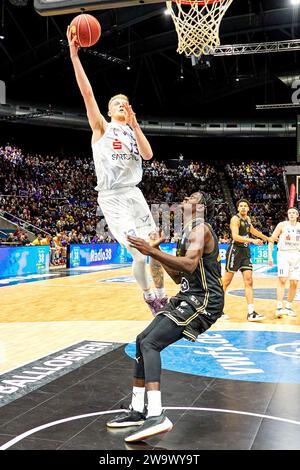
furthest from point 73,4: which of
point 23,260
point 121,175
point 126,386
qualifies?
point 23,260

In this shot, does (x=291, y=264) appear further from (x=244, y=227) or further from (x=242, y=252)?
(x=244, y=227)

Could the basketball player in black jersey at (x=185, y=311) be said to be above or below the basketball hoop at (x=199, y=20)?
below

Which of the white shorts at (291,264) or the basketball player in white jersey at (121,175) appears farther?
the white shorts at (291,264)

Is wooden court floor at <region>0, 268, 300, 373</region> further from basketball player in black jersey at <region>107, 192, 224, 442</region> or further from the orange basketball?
the orange basketball

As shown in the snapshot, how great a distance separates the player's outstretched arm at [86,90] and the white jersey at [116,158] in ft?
0.21

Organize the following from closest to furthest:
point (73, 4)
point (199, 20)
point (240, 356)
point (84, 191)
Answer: point (73, 4)
point (240, 356)
point (199, 20)
point (84, 191)

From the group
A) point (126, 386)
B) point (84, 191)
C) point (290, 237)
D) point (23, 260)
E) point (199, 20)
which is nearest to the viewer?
point (126, 386)

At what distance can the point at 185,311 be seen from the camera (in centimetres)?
345

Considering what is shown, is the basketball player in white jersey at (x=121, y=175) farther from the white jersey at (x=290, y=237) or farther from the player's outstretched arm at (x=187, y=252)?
the white jersey at (x=290, y=237)

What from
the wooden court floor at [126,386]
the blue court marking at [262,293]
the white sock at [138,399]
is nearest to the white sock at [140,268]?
the white sock at [138,399]

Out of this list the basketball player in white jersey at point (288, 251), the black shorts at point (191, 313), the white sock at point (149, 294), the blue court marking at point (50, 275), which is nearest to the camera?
the black shorts at point (191, 313)

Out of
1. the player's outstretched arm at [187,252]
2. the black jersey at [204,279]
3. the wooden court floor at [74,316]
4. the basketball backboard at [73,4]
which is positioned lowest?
the wooden court floor at [74,316]

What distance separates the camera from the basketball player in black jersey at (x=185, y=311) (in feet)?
10.8

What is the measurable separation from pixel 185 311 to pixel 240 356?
8.15 ft
